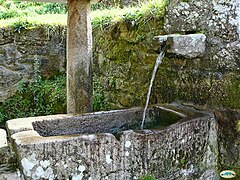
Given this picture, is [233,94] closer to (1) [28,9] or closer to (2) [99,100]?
(2) [99,100]

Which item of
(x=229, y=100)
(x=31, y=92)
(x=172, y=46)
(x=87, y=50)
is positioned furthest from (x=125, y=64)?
(x=31, y=92)

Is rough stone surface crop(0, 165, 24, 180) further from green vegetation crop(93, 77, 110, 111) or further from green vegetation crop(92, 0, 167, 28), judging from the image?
green vegetation crop(93, 77, 110, 111)

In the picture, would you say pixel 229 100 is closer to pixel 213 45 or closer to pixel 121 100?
pixel 213 45

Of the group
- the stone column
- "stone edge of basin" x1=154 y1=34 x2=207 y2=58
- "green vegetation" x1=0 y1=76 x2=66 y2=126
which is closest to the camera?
"stone edge of basin" x1=154 y1=34 x2=207 y2=58

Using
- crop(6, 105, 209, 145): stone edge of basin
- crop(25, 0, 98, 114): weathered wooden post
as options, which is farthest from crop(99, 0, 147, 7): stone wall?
crop(6, 105, 209, 145): stone edge of basin

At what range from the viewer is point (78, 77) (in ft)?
9.60

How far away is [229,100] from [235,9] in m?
0.65

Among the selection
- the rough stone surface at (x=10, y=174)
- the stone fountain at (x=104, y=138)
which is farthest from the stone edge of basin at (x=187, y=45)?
the rough stone surface at (x=10, y=174)

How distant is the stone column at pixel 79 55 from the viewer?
9.50 ft

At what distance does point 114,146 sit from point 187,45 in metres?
1.03

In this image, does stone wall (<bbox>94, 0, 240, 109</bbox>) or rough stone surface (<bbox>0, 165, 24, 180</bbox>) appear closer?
rough stone surface (<bbox>0, 165, 24, 180</bbox>)

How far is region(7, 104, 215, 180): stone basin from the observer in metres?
1.74

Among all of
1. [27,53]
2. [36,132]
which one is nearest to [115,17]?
[27,53]

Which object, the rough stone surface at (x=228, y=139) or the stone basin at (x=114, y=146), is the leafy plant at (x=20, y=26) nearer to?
the stone basin at (x=114, y=146)
